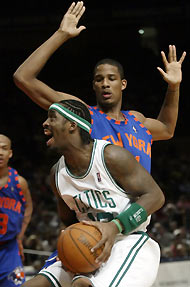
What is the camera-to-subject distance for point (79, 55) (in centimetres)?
1345

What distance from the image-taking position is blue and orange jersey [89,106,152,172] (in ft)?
13.0

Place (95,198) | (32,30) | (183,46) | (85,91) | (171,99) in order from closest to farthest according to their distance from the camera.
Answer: (95,198) → (171,99) → (183,46) → (32,30) → (85,91)

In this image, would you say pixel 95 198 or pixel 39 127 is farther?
pixel 39 127

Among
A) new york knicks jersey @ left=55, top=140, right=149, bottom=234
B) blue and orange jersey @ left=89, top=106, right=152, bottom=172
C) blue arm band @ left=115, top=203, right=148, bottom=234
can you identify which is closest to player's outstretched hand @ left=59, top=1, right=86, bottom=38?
blue and orange jersey @ left=89, top=106, right=152, bottom=172

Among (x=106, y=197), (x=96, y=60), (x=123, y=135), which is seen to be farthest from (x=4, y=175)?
(x=96, y=60)

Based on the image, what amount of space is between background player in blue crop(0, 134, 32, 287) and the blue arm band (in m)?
2.59

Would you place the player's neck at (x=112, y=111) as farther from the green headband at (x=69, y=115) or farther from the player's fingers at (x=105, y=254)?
the player's fingers at (x=105, y=254)

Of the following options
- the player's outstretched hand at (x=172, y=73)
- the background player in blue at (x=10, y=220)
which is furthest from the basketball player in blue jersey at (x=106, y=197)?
the background player in blue at (x=10, y=220)

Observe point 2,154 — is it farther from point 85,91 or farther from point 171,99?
point 85,91

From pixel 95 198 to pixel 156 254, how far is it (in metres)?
0.53

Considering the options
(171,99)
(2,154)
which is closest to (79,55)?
(2,154)

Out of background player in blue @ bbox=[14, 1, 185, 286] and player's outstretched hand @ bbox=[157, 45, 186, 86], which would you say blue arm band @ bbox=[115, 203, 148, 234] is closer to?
background player in blue @ bbox=[14, 1, 185, 286]

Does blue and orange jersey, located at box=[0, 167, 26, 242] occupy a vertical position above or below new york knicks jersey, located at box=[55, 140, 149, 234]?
below

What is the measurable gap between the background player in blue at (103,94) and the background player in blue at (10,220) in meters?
1.94
